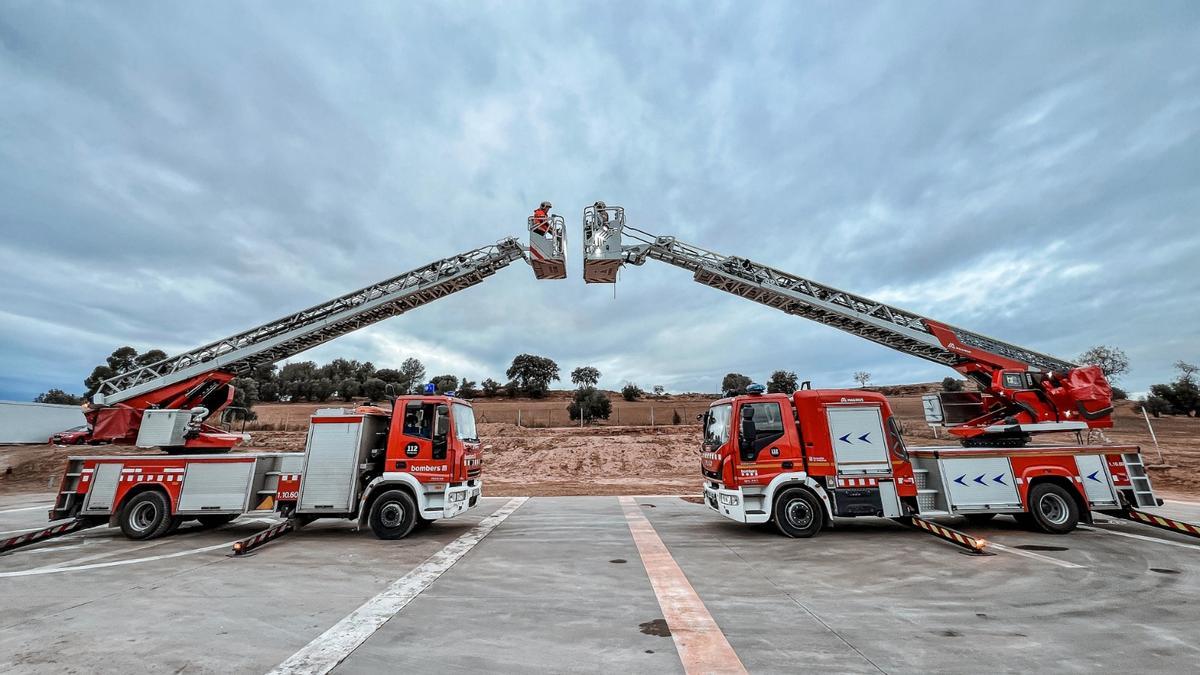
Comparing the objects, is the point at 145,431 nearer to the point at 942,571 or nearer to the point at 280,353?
the point at 280,353

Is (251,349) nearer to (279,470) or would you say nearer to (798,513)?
(279,470)

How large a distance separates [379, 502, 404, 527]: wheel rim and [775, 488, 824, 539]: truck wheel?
22.6 ft

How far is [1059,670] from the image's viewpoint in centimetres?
375

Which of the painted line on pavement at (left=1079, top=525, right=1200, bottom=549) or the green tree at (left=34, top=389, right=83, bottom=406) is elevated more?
the green tree at (left=34, top=389, right=83, bottom=406)

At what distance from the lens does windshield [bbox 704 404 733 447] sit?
9211 millimetres

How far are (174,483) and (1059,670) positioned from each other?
1288 cm

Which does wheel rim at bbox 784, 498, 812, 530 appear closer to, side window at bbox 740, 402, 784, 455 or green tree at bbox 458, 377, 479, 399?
side window at bbox 740, 402, 784, 455

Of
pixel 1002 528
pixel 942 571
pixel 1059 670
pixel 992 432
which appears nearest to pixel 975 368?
pixel 992 432

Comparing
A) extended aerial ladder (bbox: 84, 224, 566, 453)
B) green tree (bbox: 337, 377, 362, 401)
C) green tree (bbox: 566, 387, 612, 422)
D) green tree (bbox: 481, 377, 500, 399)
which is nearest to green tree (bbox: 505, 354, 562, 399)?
green tree (bbox: 481, 377, 500, 399)

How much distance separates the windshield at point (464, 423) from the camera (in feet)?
31.0

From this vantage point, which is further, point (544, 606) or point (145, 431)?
point (145, 431)

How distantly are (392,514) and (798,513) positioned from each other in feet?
24.5

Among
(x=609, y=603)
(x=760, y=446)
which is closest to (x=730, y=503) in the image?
(x=760, y=446)

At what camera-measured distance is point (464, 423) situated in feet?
32.4
